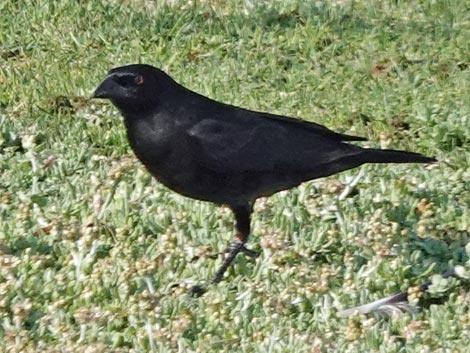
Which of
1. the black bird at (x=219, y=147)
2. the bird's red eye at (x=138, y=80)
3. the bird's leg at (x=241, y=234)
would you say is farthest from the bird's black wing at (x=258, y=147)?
the bird's red eye at (x=138, y=80)

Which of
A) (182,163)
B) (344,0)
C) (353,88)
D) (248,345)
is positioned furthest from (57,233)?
(344,0)

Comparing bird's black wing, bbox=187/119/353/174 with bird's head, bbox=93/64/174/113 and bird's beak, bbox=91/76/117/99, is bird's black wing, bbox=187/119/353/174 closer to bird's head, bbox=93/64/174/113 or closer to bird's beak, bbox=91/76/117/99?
bird's head, bbox=93/64/174/113

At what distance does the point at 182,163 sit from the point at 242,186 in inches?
12.5

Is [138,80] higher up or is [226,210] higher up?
[138,80]

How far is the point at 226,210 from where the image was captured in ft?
22.5

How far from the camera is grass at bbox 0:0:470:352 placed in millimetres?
5645

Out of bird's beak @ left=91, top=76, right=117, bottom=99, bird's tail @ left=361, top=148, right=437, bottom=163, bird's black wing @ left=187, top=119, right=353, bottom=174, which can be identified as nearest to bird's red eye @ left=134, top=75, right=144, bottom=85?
bird's beak @ left=91, top=76, right=117, bottom=99

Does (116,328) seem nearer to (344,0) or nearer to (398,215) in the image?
(398,215)

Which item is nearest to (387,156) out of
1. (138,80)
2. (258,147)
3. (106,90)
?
(258,147)

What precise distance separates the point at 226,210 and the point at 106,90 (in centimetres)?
107

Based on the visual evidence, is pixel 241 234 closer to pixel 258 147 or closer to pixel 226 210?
pixel 258 147

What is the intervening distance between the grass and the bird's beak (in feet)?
2.35

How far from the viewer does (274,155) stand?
624cm

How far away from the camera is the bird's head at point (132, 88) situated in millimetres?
6113
